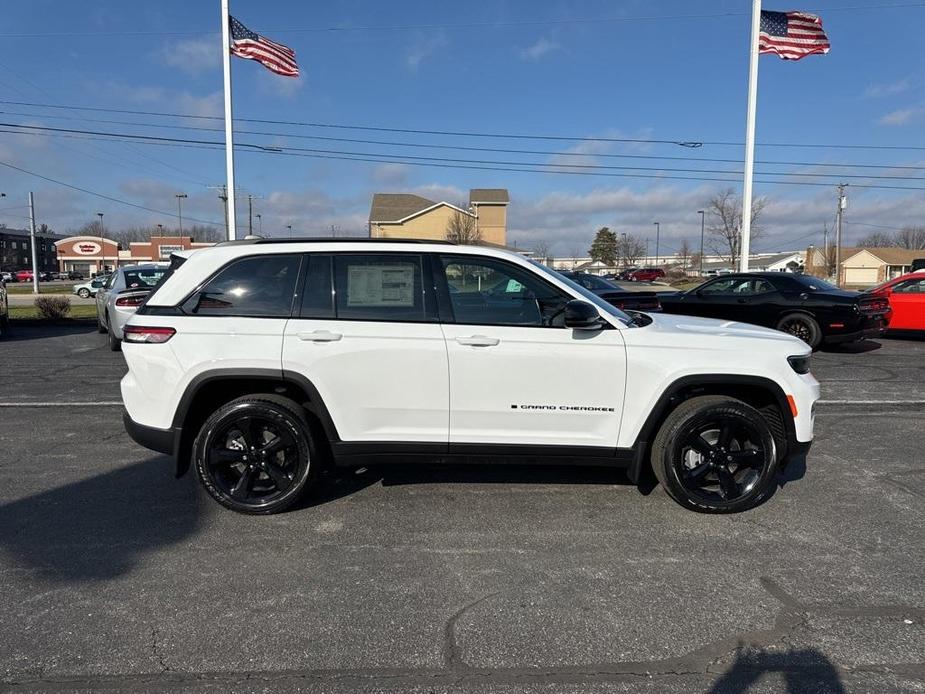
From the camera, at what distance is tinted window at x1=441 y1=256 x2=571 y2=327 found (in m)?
3.97

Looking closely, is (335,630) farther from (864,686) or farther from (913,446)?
(913,446)

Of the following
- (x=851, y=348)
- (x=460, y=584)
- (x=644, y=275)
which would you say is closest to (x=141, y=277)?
(x=460, y=584)

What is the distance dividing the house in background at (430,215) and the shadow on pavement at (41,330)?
35.7 meters

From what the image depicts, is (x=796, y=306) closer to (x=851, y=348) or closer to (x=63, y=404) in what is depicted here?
(x=851, y=348)

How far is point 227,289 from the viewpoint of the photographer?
4020mm

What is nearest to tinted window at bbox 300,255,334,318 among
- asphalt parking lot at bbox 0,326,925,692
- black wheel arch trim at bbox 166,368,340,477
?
black wheel arch trim at bbox 166,368,340,477

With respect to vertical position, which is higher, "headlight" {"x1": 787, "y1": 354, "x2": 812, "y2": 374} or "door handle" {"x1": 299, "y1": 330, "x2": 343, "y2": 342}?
"door handle" {"x1": 299, "y1": 330, "x2": 343, "y2": 342}

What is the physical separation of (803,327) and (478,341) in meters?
9.39

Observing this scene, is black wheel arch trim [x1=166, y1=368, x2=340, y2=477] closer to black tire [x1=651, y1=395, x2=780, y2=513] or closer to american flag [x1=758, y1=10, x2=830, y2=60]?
black tire [x1=651, y1=395, x2=780, y2=513]

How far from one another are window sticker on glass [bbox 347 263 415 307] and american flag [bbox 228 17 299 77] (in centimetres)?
1518

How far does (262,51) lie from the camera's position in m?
16.9

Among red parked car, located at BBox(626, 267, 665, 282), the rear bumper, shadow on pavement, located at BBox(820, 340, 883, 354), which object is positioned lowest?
shadow on pavement, located at BBox(820, 340, 883, 354)

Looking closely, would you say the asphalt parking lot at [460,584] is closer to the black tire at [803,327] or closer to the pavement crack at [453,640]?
the pavement crack at [453,640]

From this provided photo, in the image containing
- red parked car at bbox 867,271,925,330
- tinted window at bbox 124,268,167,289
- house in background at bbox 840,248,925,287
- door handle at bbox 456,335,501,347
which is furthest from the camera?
house in background at bbox 840,248,925,287
